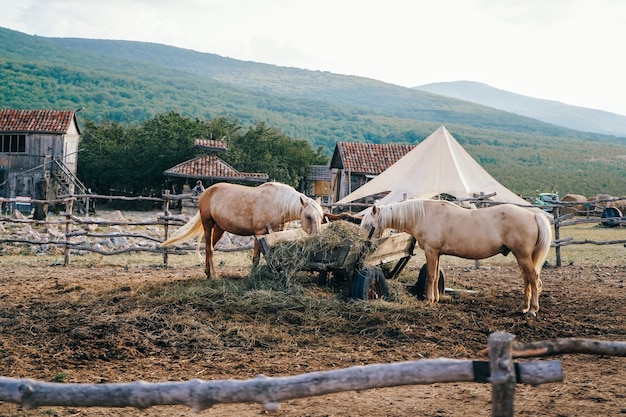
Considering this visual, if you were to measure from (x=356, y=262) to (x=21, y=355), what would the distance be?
3861 millimetres

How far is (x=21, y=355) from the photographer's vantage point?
583 cm

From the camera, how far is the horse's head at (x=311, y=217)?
8523 millimetres

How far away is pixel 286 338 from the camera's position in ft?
21.4

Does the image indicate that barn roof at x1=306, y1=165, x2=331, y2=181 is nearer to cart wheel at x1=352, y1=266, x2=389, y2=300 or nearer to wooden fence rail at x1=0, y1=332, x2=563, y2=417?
cart wheel at x1=352, y1=266, x2=389, y2=300

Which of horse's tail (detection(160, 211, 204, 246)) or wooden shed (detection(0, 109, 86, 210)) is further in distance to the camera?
wooden shed (detection(0, 109, 86, 210))

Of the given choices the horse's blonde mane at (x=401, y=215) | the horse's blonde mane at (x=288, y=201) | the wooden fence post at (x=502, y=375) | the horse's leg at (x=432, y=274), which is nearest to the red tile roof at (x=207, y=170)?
the horse's blonde mane at (x=288, y=201)

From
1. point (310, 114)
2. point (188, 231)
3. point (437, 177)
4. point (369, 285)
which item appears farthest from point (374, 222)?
point (310, 114)

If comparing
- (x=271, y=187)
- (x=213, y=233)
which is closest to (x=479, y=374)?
(x=271, y=187)

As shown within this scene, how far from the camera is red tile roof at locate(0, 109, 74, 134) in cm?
3256

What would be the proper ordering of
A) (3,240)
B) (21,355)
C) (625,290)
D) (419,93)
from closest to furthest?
(21,355) → (625,290) → (3,240) → (419,93)

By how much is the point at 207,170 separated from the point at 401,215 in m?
25.7

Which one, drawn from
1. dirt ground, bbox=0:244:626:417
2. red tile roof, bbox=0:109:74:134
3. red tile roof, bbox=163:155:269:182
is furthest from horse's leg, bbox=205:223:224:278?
red tile roof, bbox=0:109:74:134

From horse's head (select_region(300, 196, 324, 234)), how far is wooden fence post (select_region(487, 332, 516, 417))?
17.0 ft

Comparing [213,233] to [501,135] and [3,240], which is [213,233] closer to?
[3,240]
